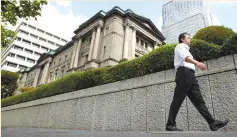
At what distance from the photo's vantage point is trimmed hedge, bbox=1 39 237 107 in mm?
5978

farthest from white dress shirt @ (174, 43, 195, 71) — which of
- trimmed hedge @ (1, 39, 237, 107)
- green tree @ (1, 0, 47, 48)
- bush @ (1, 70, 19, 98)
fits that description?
bush @ (1, 70, 19, 98)

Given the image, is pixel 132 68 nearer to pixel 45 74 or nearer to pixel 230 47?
pixel 230 47

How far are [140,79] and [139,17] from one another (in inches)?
1235

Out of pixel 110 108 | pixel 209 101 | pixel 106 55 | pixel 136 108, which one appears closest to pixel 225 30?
pixel 209 101

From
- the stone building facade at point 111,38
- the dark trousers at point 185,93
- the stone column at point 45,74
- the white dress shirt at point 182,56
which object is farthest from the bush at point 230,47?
the stone column at point 45,74

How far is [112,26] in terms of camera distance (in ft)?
107

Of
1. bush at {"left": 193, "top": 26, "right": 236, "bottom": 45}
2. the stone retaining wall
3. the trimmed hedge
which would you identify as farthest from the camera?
bush at {"left": 193, "top": 26, "right": 236, "bottom": 45}

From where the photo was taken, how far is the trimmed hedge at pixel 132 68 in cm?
598

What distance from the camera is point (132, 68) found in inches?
292

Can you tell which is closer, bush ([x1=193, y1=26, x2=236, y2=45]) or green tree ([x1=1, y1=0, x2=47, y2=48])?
bush ([x1=193, y1=26, x2=236, y2=45])

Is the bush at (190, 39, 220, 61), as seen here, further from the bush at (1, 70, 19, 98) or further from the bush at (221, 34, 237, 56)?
the bush at (1, 70, 19, 98)

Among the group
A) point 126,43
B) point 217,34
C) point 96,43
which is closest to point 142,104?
point 217,34

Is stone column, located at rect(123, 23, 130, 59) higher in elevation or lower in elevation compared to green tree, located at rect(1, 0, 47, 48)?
higher

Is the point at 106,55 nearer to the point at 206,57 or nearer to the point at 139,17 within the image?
the point at 139,17
